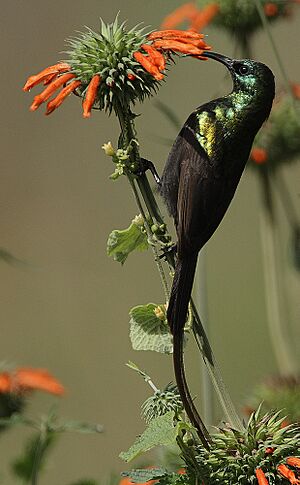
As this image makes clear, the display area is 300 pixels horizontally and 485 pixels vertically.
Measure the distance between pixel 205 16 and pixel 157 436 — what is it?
1.88m

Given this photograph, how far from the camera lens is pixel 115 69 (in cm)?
183

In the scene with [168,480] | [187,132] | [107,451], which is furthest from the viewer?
[107,451]

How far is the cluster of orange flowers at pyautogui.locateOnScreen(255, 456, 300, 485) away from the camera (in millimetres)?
1659

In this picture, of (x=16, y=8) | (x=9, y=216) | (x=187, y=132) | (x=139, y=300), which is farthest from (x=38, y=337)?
(x=187, y=132)

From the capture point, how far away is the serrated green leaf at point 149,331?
1856mm

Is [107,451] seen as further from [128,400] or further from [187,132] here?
[187,132]

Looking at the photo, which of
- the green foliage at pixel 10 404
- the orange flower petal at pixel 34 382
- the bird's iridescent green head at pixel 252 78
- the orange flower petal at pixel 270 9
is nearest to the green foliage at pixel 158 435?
the bird's iridescent green head at pixel 252 78

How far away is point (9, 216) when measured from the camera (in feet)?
19.3

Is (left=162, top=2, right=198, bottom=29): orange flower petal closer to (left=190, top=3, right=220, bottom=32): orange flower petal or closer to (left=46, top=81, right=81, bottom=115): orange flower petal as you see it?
(left=190, top=3, right=220, bottom=32): orange flower petal

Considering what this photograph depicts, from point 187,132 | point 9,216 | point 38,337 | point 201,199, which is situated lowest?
point 201,199

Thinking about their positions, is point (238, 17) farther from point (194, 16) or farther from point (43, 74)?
point (43, 74)

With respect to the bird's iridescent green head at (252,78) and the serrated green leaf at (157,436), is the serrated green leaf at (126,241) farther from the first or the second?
the bird's iridescent green head at (252,78)

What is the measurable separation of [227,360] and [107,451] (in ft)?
2.06

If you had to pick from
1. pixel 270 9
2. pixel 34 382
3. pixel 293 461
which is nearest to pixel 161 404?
pixel 293 461
